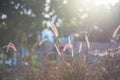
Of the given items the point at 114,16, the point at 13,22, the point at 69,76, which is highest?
the point at 114,16

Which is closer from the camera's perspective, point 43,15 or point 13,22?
point 13,22

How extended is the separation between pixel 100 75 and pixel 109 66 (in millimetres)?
171

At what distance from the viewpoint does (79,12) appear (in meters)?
34.5

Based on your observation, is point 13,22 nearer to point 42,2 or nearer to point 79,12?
point 42,2

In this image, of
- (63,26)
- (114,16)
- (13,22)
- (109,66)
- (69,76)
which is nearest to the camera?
(69,76)

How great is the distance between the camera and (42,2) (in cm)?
2439

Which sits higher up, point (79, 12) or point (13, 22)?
point (79, 12)

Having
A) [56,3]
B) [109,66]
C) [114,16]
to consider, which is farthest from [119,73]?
[114,16]

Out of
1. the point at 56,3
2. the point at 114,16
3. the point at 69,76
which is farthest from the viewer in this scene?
the point at 114,16

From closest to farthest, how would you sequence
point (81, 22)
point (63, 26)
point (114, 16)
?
point (63, 26) → point (81, 22) → point (114, 16)

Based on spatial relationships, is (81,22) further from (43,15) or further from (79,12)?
(43,15)

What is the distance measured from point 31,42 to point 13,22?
3.41 metres

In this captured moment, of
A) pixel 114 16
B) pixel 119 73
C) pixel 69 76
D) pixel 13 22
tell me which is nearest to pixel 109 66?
pixel 119 73

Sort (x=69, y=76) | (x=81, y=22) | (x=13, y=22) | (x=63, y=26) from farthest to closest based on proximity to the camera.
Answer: (x=81, y=22), (x=63, y=26), (x=13, y=22), (x=69, y=76)
